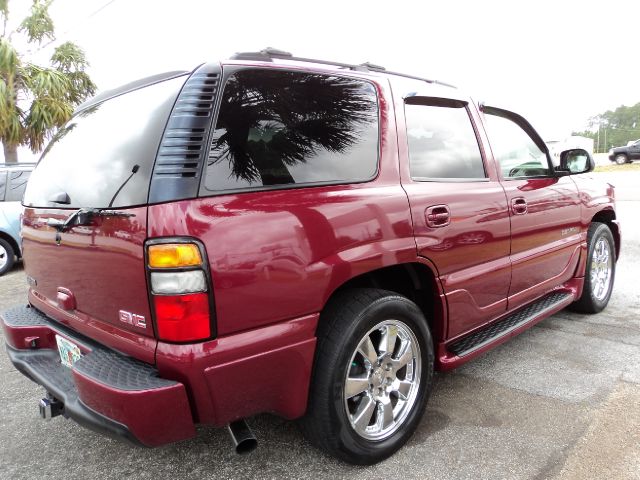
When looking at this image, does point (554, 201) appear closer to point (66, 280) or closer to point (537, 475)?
point (537, 475)

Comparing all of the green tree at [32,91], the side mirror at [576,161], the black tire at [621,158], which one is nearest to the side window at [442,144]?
the side mirror at [576,161]

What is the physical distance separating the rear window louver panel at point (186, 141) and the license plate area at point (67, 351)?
93 cm

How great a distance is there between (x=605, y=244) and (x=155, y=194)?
4186mm

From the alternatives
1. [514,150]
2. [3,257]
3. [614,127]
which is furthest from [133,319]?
[614,127]

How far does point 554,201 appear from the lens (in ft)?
11.6

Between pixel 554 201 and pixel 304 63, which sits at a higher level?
pixel 304 63

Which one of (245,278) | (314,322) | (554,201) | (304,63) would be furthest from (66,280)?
(554,201)

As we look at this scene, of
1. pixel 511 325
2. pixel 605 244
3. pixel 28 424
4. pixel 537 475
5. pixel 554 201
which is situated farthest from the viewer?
pixel 605 244

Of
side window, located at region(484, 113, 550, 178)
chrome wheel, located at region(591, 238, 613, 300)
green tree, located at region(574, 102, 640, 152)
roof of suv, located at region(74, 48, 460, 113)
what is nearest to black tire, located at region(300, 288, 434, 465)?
roof of suv, located at region(74, 48, 460, 113)

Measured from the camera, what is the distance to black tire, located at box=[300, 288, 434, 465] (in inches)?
83.6

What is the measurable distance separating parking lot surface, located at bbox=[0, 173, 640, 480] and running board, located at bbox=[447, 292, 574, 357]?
0.34 meters

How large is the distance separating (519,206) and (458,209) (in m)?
0.70

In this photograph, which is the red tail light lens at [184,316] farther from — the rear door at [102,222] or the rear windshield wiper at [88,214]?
the rear windshield wiper at [88,214]

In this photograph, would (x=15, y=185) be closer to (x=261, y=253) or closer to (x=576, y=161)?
(x=261, y=253)
